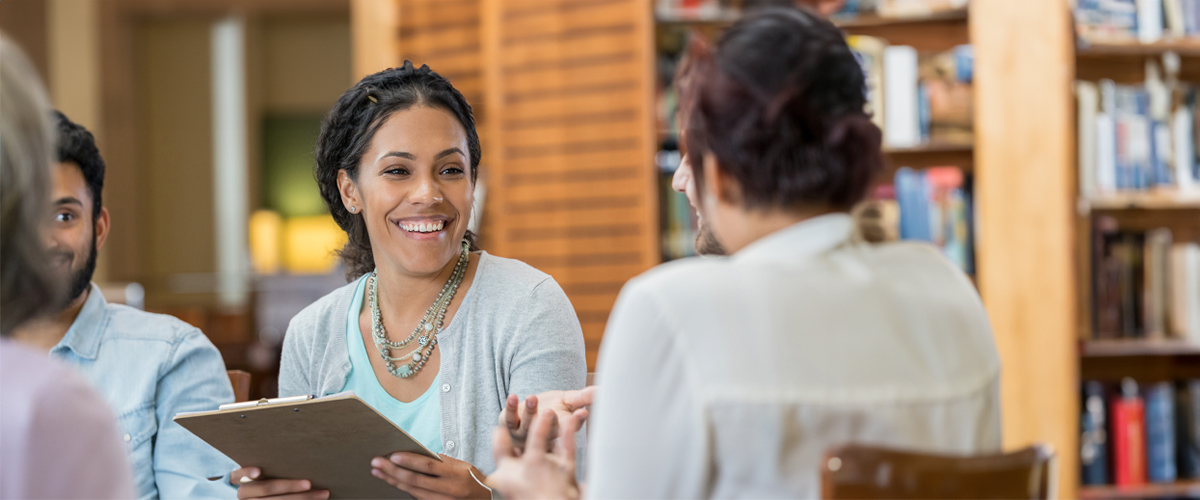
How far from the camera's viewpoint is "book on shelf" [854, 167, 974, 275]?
3336mm

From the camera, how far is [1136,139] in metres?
3.21

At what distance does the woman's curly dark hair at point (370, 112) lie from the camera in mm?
1777

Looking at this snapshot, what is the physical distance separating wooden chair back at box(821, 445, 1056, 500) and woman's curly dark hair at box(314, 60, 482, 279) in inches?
44.0

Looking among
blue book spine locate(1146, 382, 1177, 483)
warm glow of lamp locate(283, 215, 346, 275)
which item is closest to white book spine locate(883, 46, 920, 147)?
blue book spine locate(1146, 382, 1177, 483)

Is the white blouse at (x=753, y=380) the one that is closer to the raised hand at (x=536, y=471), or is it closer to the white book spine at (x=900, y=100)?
the raised hand at (x=536, y=471)

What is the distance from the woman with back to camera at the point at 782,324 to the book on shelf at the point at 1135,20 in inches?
100

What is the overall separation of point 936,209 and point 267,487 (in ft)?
8.27

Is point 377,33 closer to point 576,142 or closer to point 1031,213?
point 576,142

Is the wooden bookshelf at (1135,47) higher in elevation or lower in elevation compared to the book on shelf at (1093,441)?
higher

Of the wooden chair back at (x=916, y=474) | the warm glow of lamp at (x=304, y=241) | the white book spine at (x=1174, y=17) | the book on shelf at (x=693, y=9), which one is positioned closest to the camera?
the wooden chair back at (x=916, y=474)

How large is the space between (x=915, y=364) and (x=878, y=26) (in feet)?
9.09

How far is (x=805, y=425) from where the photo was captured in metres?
0.95

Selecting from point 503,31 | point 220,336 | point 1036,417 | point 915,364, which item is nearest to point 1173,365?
point 1036,417

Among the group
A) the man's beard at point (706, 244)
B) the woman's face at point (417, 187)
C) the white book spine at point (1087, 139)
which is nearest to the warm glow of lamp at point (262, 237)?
the white book spine at point (1087, 139)
